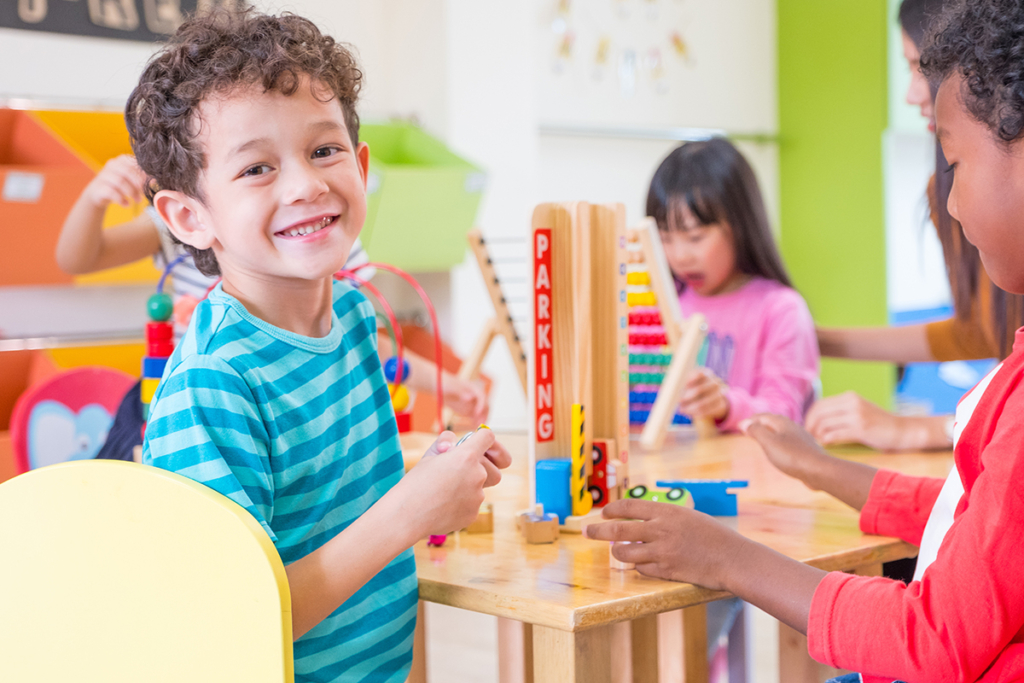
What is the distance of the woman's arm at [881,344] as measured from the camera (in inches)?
70.2

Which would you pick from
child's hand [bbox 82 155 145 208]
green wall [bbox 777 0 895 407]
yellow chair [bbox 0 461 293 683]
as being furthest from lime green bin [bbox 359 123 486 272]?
green wall [bbox 777 0 895 407]

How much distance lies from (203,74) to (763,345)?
1550 mm

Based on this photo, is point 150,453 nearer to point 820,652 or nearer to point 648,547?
point 648,547

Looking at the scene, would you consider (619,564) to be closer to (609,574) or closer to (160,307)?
(609,574)

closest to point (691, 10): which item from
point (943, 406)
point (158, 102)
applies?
point (943, 406)

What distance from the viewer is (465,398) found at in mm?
1672

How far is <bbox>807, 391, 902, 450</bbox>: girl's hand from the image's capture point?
4.99 feet

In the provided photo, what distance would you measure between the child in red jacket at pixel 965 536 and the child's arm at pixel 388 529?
203 millimetres

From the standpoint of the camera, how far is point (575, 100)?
4.00 metres

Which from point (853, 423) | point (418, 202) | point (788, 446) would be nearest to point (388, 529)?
point (788, 446)

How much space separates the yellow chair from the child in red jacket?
37 cm

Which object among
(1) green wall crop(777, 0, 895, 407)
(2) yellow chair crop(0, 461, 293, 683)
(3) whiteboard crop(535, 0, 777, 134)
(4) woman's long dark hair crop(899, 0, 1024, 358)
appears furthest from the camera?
(1) green wall crop(777, 0, 895, 407)

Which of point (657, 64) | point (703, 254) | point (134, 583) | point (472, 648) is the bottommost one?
point (472, 648)

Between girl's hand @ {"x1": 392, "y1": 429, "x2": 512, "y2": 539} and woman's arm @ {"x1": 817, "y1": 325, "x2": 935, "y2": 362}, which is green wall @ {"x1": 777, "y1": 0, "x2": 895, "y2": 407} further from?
girl's hand @ {"x1": 392, "y1": 429, "x2": 512, "y2": 539}
